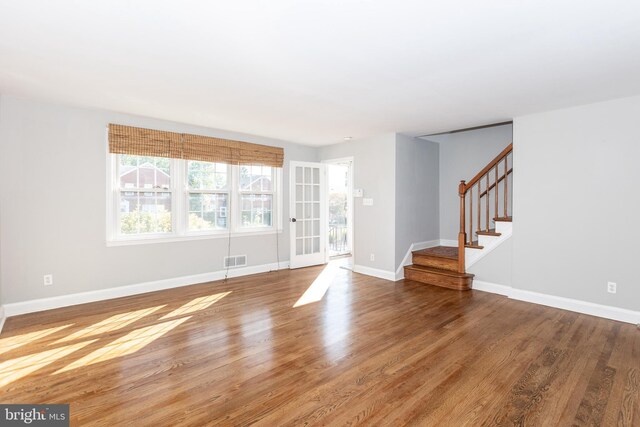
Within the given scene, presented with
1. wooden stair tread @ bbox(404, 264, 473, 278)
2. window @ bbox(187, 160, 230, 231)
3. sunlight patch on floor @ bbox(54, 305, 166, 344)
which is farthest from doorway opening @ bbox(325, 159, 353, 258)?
sunlight patch on floor @ bbox(54, 305, 166, 344)

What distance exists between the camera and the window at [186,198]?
4427 millimetres

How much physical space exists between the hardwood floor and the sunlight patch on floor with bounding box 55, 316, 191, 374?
0.06 ft

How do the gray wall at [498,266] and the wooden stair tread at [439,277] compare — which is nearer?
the gray wall at [498,266]

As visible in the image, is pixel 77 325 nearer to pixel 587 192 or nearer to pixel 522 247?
pixel 522 247

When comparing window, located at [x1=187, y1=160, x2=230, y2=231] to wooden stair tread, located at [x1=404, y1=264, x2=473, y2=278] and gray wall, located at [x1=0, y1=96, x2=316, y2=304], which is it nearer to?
gray wall, located at [x1=0, y1=96, x2=316, y2=304]

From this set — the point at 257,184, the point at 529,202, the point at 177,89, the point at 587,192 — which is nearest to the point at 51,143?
the point at 177,89

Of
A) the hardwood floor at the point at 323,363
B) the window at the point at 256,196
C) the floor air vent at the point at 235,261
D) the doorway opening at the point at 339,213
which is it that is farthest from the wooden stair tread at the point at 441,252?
the floor air vent at the point at 235,261

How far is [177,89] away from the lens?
3324 millimetres

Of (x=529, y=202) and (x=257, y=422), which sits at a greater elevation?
(x=529, y=202)

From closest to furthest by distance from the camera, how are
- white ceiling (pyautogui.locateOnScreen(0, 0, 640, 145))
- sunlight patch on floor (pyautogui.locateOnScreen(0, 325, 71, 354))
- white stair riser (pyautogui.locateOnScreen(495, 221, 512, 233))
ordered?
white ceiling (pyautogui.locateOnScreen(0, 0, 640, 145)), sunlight patch on floor (pyautogui.locateOnScreen(0, 325, 71, 354)), white stair riser (pyautogui.locateOnScreen(495, 221, 512, 233))

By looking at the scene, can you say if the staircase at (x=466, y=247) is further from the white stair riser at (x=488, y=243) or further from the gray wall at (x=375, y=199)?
the gray wall at (x=375, y=199)

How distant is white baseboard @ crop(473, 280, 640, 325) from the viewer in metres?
3.53

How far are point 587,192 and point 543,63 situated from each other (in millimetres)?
2016

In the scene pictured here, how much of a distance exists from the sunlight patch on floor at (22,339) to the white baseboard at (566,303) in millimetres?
5421
